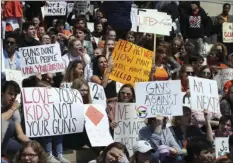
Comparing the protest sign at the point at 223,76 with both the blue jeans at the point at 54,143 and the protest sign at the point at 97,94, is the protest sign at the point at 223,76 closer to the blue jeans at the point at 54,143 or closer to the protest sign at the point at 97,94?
the protest sign at the point at 97,94

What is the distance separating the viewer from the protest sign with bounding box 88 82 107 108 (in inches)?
433

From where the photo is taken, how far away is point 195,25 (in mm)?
17703

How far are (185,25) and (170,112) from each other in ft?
23.8

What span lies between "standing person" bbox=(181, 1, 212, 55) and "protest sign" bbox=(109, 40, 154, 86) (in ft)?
15.3

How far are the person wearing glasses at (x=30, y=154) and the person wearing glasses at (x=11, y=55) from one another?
375 cm

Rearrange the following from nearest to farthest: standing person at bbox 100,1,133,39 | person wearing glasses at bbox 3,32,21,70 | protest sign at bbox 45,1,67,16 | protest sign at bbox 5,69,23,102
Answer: protest sign at bbox 5,69,23,102 < person wearing glasses at bbox 3,32,21,70 < standing person at bbox 100,1,133,39 < protest sign at bbox 45,1,67,16

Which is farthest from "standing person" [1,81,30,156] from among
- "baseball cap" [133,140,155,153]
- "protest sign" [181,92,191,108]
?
"protest sign" [181,92,191,108]

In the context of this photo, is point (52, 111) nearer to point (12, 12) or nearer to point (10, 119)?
point (10, 119)

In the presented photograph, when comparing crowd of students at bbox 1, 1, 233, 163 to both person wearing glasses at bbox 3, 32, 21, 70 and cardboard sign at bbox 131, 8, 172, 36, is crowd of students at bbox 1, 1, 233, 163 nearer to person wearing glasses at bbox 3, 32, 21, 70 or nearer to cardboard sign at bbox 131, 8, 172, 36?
person wearing glasses at bbox 3, 32, 21, 70

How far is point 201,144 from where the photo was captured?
9.26 m

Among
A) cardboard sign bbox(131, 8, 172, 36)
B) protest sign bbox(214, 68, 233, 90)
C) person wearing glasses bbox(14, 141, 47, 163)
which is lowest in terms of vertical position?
person wearing glasses bbox(14, 141, 47, 163)

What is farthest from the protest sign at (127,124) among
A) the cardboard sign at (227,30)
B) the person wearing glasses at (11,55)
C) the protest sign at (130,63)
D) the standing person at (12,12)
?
the cardboard sign at (227,30)

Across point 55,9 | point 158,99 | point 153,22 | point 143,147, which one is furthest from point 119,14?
point 143,147

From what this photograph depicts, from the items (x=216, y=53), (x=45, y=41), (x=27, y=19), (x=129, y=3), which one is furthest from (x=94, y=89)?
(x=27, y=19)
